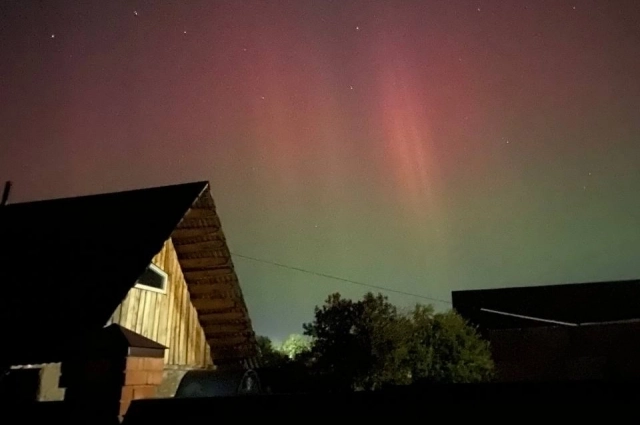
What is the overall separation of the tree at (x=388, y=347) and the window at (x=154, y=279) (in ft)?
44.2

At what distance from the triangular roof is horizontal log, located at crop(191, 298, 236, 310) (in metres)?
0.03

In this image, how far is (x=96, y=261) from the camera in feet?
34.4

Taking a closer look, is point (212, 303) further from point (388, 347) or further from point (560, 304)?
point (560, 304)

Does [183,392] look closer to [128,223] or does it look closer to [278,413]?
[128,223]

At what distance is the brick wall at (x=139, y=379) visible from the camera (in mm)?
4234

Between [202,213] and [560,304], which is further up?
[560,304]

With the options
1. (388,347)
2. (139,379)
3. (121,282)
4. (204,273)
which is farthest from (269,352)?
(139,379)

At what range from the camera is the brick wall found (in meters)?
4.23

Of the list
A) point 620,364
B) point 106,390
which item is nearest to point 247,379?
point 106,390

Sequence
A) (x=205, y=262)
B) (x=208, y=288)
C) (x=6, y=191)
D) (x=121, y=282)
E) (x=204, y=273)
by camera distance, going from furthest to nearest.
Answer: (x=6, y=191) < (x=208, y=288) < (x=204, y=273) < (x=205, y=262) < (x=121, y=282)

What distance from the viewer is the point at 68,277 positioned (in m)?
10.2

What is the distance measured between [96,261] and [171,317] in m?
2.66

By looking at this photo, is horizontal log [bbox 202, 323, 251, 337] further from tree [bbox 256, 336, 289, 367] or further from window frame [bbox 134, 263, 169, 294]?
tree [bbox 256, 336, 289, 367]

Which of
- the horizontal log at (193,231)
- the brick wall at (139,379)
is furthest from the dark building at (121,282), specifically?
the brick wall at (139,379)
